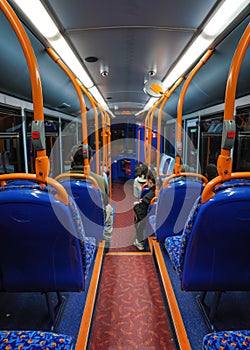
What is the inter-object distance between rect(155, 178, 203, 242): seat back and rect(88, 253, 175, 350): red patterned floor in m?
0.59

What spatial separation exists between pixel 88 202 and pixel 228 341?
1.68 m

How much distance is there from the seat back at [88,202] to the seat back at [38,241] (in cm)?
86

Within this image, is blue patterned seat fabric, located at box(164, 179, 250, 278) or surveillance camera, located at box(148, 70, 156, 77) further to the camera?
surveillance camera, located at box(148, 70, 156, 77)

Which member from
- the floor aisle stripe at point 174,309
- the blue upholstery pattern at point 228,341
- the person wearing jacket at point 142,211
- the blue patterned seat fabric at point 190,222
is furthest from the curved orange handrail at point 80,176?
the blue upholstery pattern at point 228,341

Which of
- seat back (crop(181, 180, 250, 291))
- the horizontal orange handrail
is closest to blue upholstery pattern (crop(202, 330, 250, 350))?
seat back (crop(181, 180, 250, 291))

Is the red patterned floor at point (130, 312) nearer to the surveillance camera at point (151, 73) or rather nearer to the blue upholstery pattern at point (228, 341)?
the blue upholstery pattern at point (228, 341)

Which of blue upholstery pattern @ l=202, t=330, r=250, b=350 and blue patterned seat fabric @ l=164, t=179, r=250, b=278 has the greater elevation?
blue patterned seat fabric @ l=164, t=179, r=250, b=278

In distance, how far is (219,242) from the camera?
145cm

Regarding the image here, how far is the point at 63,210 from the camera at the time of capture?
129 centimetres

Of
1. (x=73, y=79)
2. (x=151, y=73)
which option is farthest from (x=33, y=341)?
(x=151, y=73)

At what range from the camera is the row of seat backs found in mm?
1318

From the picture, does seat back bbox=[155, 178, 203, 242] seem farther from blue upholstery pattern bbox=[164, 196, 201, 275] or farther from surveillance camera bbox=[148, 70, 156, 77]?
surveillance camera bbox=[148, 70, 156, 77]

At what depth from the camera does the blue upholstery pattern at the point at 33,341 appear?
123 cm

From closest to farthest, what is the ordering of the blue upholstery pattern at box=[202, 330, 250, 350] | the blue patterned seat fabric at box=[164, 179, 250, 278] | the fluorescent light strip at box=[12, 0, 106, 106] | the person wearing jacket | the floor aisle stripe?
the blue upholstery pattern at box=[202, 330, 250, 350]
the blue patterned seat fabric at box=[164, 179, 250, 278]
the fluorescent light strip at box=[12, 0, 106, 106]
the floor aisle stripe
the person wearing jacket
